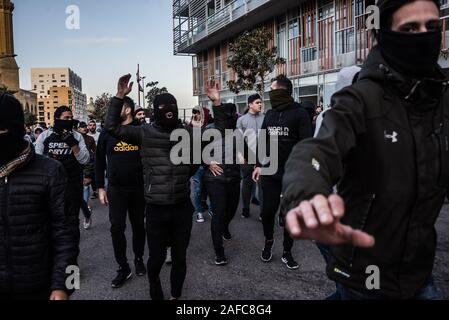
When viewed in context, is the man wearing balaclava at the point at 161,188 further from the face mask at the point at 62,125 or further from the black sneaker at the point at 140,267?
the face mask at the point at 62,125

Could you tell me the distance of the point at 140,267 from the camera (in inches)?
186

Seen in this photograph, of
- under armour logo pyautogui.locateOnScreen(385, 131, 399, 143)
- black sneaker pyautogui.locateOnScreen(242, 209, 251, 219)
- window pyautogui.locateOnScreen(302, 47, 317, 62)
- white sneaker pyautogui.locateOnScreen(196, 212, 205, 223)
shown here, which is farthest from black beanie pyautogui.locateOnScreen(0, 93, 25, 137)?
window pyautogui.locateOnScreen(302, 47, 317, 62)

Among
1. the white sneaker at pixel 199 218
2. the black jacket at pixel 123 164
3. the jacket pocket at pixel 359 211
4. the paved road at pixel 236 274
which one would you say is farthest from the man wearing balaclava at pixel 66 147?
the jacket pocket at pixel 359 211

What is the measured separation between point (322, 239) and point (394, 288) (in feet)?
2.56

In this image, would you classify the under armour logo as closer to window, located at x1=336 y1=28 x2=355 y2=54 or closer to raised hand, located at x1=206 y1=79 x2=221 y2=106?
raised hand, located at x1=206 y1=79 x2=221 y2=106

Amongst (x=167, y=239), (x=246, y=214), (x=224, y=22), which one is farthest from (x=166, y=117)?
(x=224, y=22)

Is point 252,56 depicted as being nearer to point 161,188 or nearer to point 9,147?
point 161,188

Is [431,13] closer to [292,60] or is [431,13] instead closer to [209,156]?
[209,156]

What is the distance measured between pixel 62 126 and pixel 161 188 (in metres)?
2.24

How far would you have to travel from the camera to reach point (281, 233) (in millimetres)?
6266

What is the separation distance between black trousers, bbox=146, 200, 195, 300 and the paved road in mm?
274

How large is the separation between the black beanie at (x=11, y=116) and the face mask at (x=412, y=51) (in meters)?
1.96

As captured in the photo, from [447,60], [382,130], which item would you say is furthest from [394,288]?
[447,60]

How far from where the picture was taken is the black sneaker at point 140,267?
4.69m
